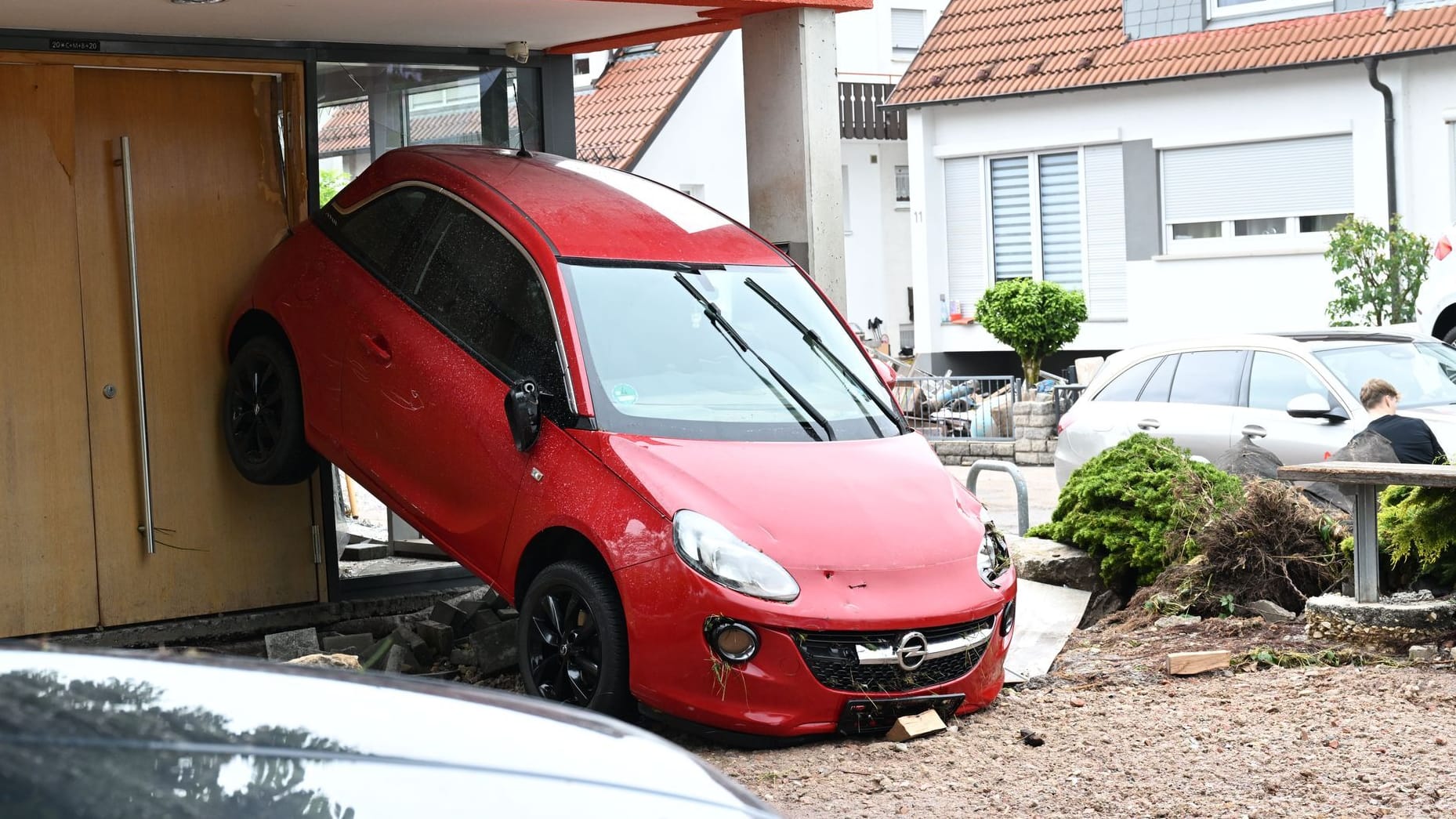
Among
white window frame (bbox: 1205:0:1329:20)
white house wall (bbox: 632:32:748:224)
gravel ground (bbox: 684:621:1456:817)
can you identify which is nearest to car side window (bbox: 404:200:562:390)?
gravel ground (bbox: 684:621:1456:817)

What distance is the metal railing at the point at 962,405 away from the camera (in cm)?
2161

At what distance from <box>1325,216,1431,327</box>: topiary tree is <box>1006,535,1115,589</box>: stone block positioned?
12109mm

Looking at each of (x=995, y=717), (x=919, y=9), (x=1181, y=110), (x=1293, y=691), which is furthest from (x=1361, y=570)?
(x=919, y=9)

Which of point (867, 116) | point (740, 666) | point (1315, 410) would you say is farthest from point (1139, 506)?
point (867, 116)

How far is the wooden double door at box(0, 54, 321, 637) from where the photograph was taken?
29.0ft

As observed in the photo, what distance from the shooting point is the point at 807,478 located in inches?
264

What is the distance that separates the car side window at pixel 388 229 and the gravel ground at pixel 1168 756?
2865 millimetres

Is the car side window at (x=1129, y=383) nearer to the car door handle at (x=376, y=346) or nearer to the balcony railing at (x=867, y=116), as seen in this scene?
the car door handle at (x=376, y=346)

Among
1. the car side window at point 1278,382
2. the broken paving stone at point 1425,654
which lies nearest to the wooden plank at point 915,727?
the broken paving stone at point 1425,654

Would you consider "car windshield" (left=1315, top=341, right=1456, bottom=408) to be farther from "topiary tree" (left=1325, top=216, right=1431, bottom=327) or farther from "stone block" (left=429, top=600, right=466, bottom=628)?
"topiary tree" (left=1325, top=216, right=1431, bottom=327)

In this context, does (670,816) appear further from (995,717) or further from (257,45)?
(257,45)

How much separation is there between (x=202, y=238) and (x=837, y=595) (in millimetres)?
5026

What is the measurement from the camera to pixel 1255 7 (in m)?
25.0

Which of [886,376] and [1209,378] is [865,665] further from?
[1209,378]
